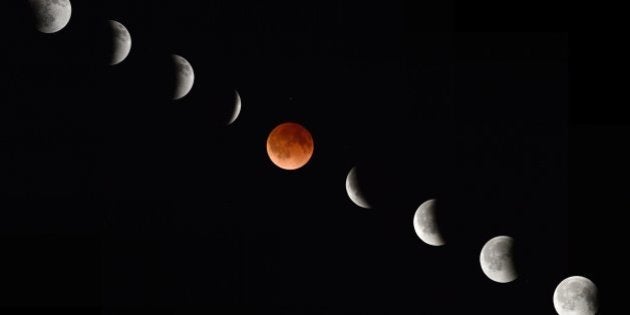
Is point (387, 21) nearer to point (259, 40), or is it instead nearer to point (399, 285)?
point (259, 40)

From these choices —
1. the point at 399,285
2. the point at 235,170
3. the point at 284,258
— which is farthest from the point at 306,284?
the point at 235,170

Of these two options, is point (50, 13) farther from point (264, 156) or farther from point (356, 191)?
point (264, 156)

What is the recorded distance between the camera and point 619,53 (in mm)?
4945

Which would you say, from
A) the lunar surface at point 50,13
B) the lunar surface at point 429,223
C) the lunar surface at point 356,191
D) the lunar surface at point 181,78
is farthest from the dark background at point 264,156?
the lunar surface at point 50,13

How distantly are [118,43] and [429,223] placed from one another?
7.47 ft

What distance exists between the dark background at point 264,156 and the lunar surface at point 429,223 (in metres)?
1.16

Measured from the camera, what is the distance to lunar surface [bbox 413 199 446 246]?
367cm

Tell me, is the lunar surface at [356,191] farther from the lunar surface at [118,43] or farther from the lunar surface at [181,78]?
the lunar surface at [118,43]

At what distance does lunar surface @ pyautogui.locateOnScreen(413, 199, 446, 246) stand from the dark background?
3.79ft

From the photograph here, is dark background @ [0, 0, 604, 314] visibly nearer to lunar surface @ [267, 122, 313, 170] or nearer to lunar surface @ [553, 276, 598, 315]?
lunar surface @ [267, 122, 313, 170]

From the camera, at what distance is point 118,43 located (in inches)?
156

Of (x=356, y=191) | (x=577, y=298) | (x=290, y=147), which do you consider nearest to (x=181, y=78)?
(x=290, y=147)

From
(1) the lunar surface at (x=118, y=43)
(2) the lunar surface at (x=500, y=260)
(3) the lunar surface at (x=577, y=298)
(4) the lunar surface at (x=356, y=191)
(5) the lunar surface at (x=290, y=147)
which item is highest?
(1) the lunar surface at (x=118, y=43)

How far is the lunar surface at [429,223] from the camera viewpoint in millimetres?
3672
